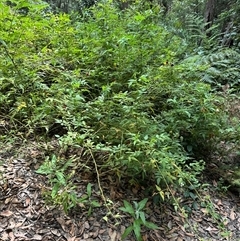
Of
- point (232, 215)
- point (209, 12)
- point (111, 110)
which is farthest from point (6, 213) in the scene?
point (209, 12)

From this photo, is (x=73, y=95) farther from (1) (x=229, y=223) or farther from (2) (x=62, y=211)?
(1) (x=229, y=223)

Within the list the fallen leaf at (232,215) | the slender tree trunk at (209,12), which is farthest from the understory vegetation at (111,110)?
the slender tree trunk at (209,12)

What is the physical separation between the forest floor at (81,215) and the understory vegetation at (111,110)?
3.2 inches

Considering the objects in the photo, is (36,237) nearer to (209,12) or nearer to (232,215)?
(232,215)

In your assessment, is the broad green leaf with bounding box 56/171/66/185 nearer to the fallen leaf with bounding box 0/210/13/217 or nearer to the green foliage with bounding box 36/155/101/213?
the green foliage with bounding box 36/155/101/213

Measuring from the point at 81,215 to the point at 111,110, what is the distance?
0.83 meters

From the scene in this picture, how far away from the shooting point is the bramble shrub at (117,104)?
1.78 metres

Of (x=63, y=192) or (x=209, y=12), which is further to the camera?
(x=209, y=12)

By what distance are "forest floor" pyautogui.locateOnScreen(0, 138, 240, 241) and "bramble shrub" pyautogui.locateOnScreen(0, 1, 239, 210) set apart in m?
0.13

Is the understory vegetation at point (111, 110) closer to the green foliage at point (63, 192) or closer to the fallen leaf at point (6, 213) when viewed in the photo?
the green foliage at point (63, 192)

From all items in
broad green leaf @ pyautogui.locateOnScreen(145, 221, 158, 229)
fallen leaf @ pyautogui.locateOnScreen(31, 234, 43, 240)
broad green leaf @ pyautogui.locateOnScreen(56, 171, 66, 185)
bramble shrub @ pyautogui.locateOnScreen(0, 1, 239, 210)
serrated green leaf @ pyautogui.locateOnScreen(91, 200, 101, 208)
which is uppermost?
bramble shrub @ pyautogui.locateOnScreen(0, 1, 239, 210)

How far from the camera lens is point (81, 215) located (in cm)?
166

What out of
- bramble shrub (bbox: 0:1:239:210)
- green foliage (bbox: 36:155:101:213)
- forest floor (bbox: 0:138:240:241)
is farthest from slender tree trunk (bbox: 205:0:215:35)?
green foliage (bbox: 36:155:101:213)

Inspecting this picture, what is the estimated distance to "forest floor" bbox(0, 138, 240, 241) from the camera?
1572 mm
